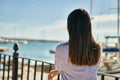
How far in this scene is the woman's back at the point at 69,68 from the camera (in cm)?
324

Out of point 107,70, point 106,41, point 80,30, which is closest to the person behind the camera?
point 80,30

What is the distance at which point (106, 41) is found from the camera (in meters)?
50.3

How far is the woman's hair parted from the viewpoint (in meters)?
3.19

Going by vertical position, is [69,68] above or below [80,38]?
below

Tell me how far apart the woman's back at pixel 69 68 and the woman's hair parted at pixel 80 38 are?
0.16 ft

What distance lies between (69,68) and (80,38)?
1.10 ft

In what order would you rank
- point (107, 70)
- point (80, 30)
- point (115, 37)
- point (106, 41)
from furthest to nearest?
point (106, 41) → point (115, 37) → point (107, 70) → point (80, 30)

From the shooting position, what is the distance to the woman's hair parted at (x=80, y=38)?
3.19m

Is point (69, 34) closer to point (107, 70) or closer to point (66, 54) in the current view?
point (66, 54)

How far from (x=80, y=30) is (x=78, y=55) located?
256mm

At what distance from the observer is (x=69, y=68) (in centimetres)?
328

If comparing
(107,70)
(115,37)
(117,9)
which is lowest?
(107,70)

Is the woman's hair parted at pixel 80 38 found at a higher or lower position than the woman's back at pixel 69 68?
higher

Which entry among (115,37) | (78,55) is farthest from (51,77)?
(115,37)
